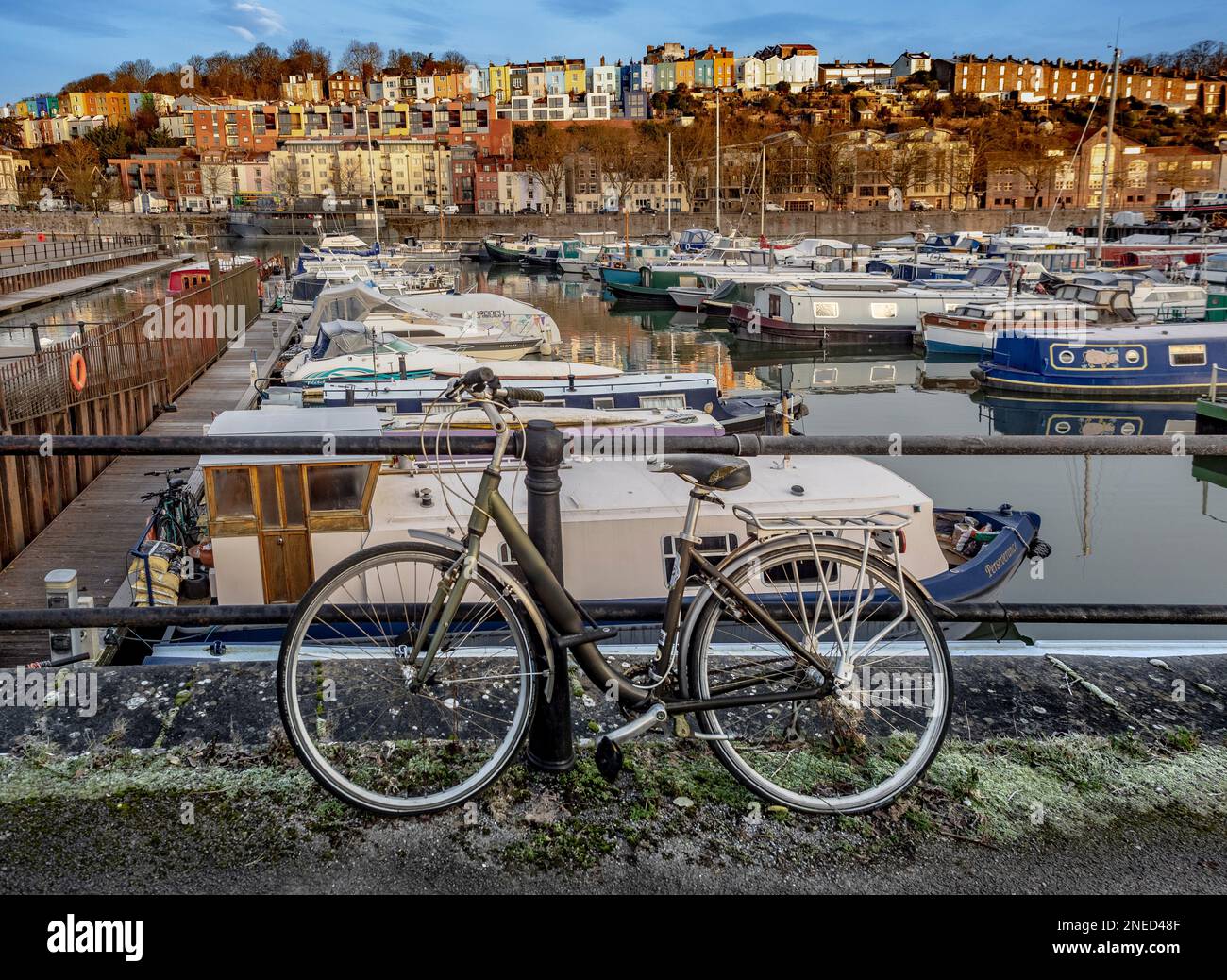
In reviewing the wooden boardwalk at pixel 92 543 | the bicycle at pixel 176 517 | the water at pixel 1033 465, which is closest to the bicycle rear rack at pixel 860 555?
the water at pixel 1033 465

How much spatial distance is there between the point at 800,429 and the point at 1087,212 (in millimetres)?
90215

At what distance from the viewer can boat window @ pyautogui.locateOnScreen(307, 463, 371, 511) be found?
9406 mm

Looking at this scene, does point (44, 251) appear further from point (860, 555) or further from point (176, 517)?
point (860, 555)

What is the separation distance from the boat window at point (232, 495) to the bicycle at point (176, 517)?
6.36ft

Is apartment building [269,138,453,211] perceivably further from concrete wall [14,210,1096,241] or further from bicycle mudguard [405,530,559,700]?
bicycle mudguard [405,530,559,700]

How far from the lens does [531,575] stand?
2.86 m

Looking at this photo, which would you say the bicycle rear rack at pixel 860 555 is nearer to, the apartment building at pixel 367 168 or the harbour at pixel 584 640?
the harbour at pixel 584 640

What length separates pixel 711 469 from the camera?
2848 millimetres

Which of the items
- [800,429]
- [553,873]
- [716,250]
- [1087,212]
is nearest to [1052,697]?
[553,873]

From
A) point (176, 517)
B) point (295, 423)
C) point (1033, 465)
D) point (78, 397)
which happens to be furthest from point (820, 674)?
point (1033, 465)

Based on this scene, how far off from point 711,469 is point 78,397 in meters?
17.4

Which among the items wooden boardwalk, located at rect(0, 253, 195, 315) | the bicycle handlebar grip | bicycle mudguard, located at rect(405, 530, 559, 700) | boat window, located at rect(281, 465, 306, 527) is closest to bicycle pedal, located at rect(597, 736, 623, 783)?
bicycle mudguard, located at rect(405, 530, 559, 700)

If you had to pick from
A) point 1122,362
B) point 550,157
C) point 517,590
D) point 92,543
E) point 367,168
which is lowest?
point 92,543
